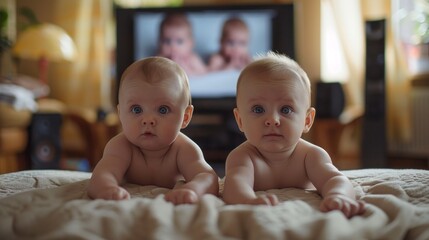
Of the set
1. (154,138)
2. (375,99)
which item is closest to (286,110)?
(154,138)

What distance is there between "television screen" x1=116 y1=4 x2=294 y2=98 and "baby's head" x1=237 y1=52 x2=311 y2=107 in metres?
2.39

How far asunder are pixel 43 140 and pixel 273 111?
8.22ft

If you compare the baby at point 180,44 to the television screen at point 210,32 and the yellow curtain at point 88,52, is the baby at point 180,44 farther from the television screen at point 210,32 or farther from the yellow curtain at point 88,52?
the yellow curtain at point 88,52

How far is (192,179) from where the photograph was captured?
Result: 0.98m

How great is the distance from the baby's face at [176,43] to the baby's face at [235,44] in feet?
0.78

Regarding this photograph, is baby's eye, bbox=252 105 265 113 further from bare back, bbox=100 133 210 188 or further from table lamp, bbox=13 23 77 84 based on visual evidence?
table lamp, bbox=13 23 77 84

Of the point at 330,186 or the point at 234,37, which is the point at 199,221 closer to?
the point at 330,186

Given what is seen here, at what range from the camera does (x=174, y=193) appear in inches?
32.3

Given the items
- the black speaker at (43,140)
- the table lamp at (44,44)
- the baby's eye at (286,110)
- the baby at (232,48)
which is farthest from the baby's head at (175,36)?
the baby's eye at (286,110)

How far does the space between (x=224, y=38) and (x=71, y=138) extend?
1.69 metres

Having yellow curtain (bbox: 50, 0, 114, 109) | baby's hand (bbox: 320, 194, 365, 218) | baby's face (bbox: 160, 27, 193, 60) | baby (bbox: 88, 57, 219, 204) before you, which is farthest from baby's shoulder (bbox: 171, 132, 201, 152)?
yellow curtain (bbox: 50, 0, 114, 109)

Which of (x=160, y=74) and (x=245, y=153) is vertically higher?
(x=160, y=74)

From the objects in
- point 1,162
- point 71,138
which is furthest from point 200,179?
point 71,138

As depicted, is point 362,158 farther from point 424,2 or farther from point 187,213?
point 187,213
